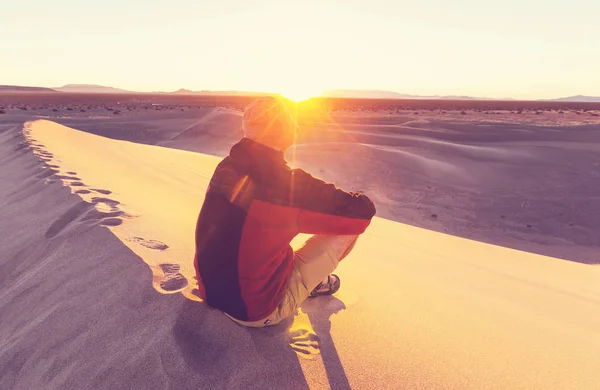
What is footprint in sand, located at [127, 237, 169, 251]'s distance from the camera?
8.36 ft

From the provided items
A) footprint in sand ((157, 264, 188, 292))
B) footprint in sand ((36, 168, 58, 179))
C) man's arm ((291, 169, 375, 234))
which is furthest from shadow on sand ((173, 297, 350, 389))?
footprint in sand ((36, 168, 58, 179))

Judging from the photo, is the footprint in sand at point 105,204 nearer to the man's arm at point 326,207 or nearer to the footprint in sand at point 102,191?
the footprint in sand at point 102,191

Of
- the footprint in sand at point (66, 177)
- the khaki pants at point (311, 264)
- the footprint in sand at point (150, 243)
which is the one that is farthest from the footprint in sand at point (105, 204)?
the khaki pants at point (311, 264)

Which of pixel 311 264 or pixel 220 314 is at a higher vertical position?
pixel 311 264

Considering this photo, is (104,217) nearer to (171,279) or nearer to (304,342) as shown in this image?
(171,279)

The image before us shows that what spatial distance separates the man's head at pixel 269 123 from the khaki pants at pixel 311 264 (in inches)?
21.4

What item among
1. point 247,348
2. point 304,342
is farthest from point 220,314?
point 304,342

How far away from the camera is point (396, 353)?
1706 mm

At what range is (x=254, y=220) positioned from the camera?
1500mm

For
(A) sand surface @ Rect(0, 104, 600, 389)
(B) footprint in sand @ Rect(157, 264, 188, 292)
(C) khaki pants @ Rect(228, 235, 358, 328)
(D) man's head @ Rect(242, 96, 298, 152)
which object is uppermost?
(D) man's head @ Rect(242, 96, 298, 152)

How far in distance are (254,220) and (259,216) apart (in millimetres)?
25

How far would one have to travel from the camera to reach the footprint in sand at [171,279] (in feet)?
6.61

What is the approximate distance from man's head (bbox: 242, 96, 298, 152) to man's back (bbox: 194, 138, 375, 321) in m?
0.03

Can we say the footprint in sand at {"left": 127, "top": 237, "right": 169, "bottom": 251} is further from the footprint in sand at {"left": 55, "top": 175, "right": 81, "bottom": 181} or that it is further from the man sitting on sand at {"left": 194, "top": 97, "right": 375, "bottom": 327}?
the footprint in sand at {"left": 55, "top": 175, "right": 81, "bottom": 181}
